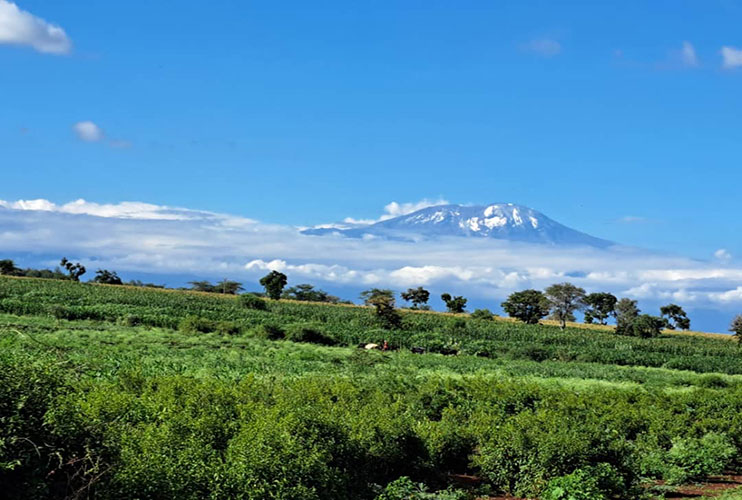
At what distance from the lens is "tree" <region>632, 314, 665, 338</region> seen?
86688 millimetres

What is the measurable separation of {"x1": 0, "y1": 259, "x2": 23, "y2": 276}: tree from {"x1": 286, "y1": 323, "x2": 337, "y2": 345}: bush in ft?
192

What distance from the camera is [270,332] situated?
51.5 meters

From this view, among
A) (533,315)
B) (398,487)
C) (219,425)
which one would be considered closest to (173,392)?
(219,425)

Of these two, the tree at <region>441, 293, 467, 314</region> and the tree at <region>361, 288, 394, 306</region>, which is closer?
the tree at <region>361, 288, 394, 306</region>

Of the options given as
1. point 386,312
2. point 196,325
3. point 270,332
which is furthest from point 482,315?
point 196,325

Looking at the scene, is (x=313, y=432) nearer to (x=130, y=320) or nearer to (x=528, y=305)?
(x=130, y=320)

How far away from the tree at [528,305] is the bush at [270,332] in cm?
5481

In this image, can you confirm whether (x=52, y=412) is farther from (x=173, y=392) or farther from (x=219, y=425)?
(x=173, y=392)

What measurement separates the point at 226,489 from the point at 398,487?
13.2 feet

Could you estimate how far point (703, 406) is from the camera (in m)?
24.7

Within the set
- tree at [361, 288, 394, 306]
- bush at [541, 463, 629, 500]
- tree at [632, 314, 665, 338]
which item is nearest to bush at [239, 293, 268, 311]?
tree at [361, 288, 394, 306]

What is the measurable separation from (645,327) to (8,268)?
262 ft

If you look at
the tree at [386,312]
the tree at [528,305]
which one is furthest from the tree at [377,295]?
the tree at [528,305]

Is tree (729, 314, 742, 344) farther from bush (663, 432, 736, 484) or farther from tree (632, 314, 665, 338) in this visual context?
bush (663, 432, 736, 484)
